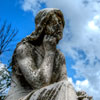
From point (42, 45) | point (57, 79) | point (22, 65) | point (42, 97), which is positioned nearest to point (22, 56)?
point (22, 65)

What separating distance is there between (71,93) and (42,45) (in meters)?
1.80

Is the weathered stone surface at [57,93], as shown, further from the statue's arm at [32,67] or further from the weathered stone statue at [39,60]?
the statue's arm at [32,67]

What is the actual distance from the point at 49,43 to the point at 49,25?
0.51 m

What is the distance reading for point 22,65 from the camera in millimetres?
5148

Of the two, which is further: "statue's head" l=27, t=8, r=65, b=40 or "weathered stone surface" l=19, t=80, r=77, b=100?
"statue's head" l=27, t=8, r=65, b=40

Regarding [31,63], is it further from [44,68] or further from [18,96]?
[18,96]

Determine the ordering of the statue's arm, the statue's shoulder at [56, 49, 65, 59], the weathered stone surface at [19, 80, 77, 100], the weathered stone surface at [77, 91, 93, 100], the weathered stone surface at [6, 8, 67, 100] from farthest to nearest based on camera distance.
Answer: the statue's shoulder at [56, 49, 65, 59], the weathered stone surface at [6, 8, 67, 100], the statue's arm, the weathered stone surface at [77, 91, 93, 100], the weathered stone surface at [19, 80, 77, 100]

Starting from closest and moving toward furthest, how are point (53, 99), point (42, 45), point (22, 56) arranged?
point (53, 99), point (22, 56), point (42, 45)

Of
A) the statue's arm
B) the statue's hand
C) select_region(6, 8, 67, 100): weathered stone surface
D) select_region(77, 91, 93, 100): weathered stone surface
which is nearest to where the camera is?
select_region(77, 91, 93, 100): weathered stone surface

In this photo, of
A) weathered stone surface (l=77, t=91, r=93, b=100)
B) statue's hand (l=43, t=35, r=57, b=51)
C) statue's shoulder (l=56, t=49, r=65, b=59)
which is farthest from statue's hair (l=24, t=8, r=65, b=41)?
weathered stone surface (l=77, t=91, r=93, b=100)

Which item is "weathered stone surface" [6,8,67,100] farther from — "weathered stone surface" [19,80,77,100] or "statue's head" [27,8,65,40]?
"weathered stone surface" [19,80,77,100]

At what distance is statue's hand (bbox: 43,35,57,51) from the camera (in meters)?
5.37

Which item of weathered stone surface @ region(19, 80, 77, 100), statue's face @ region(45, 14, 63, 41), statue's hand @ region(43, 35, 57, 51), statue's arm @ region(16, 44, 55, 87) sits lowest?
weathered stone surface @ region(19, 80, 77, 100)

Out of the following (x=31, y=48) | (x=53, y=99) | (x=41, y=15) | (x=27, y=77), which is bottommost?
(x=53, y=99)
